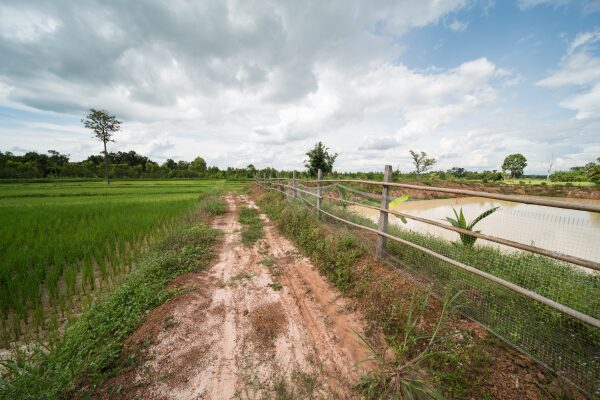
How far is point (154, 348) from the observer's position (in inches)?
92.4

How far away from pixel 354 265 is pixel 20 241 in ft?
24.3

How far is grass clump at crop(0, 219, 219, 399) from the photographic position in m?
1.82

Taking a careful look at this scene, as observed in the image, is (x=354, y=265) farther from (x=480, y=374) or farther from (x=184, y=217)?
(x=184, y=217)

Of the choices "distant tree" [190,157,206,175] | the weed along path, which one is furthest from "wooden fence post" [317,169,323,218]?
"distant tree" [190,157,206,175]

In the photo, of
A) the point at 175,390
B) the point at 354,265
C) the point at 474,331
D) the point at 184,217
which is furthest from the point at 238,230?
the point at 474,331

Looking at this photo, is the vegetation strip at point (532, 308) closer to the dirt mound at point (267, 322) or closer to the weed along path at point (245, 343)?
the weed along path at point (245, 343)

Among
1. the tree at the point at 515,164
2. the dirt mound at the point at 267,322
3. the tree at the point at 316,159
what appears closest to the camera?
the dirt mound at the point at 267,322

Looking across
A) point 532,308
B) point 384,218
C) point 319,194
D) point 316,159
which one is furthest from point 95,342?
point 316,159

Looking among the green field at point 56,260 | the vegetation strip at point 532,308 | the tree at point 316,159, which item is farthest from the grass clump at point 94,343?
the tree at point 316,159

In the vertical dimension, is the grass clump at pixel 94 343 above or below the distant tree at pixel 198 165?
below

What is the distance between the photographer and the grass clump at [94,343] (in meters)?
1.82

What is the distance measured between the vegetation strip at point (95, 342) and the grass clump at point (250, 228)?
157 centimetres

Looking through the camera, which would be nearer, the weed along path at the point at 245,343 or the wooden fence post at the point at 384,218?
the weed along path at the point at 245,343

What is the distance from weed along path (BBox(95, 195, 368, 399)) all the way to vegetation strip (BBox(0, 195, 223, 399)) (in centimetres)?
17
